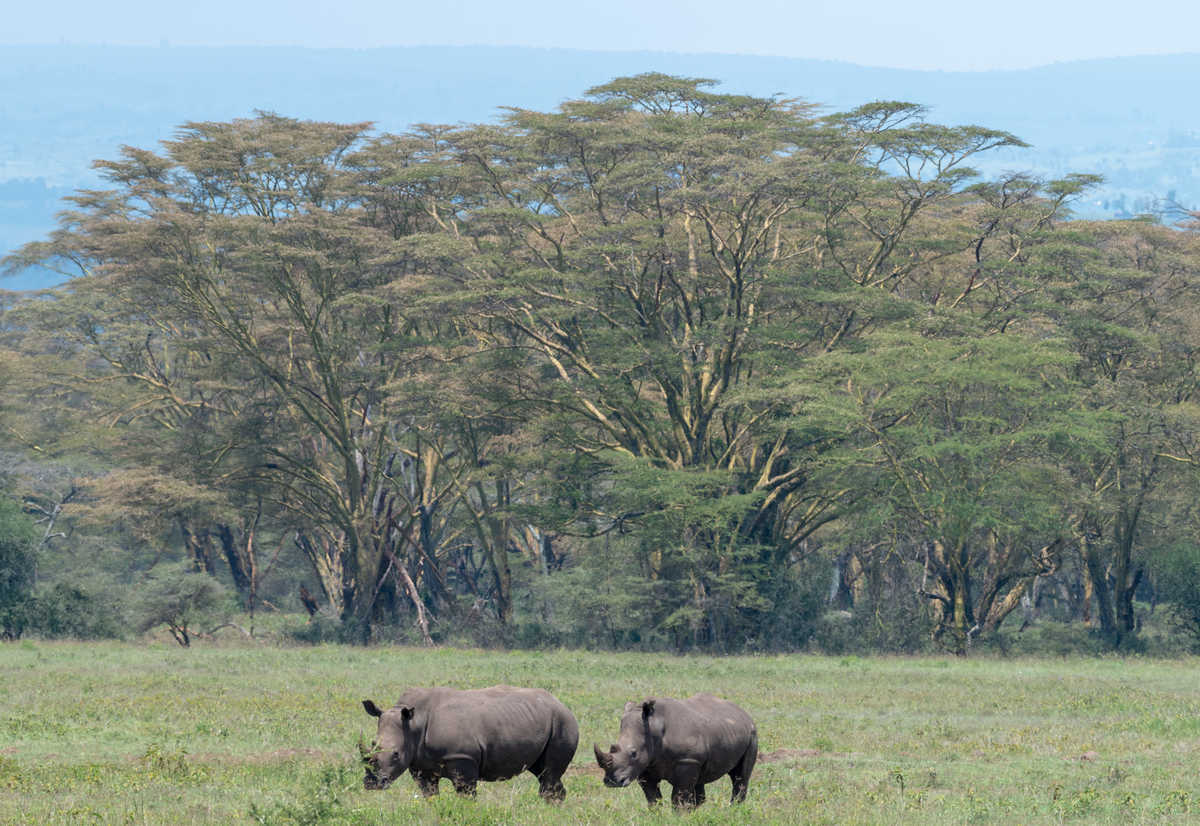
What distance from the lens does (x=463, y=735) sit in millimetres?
12414

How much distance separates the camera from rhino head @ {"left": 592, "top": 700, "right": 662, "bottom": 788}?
467 inches

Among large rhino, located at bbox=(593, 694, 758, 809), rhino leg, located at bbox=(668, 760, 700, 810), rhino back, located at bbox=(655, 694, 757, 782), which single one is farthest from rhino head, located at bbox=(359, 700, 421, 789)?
rhino leg, located at bbox=(668, 760, 700, 810)

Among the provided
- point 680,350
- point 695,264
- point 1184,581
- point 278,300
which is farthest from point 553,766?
point 1184,581

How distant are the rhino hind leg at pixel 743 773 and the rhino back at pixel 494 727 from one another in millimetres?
1622

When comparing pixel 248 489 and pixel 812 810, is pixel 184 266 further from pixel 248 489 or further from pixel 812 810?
pixel 812 810

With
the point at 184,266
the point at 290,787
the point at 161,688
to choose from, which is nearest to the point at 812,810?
the point at 290,787

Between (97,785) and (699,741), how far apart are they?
21.4ft

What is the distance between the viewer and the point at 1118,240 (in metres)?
41.3

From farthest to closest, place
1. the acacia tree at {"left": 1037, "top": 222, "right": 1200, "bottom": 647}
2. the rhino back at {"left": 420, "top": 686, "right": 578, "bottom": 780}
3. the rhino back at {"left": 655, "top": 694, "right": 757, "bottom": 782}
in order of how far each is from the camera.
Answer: the acacia tree at {"left": 1037, "top": 222, "right": 1200, "bottom": 647}
the rhino back at {"left": 420, "top": 686, "right": 578, "bottom": 780}
the rhino back at {"left": 655, "top": 694, "right": 757, "bottom": 782}

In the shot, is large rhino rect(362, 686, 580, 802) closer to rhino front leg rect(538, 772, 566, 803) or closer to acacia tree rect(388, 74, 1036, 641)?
rhino front leg rect(538, 772, 566, 803)

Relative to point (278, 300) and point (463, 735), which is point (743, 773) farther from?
point (278, 300)

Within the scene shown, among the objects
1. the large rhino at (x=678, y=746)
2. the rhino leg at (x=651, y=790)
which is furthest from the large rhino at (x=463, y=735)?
the rhino leg at (x=651, y=790)

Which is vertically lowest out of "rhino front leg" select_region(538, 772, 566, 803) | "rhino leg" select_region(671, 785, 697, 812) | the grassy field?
the grassy field

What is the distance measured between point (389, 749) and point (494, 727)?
991 mm
